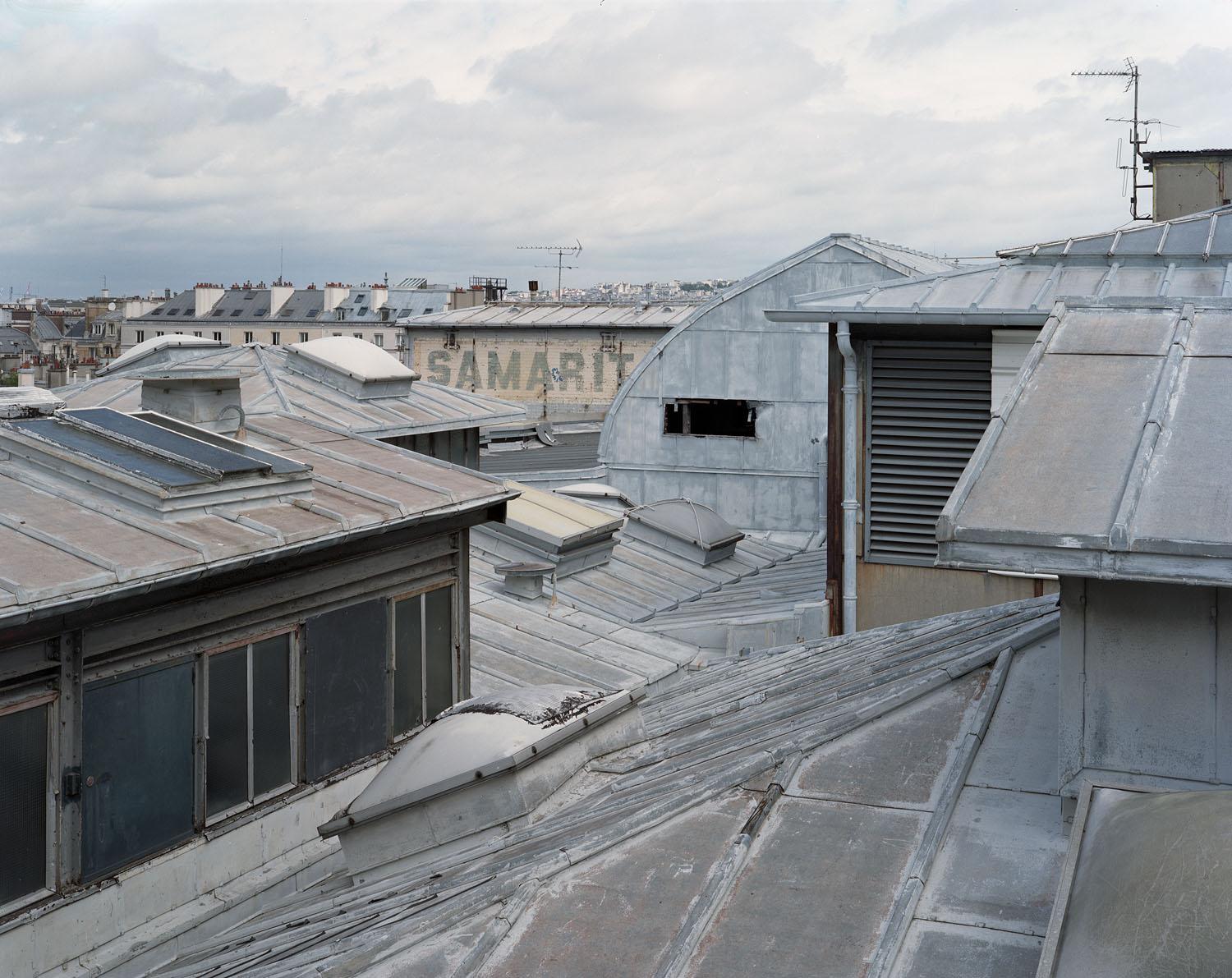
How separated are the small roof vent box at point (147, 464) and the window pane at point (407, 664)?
1.81 meters

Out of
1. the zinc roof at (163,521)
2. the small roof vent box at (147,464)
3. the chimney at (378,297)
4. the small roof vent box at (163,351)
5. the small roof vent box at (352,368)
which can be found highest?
the chimney at (378,297)

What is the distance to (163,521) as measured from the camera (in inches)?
412

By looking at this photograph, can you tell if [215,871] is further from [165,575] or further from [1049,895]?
[1049,895]

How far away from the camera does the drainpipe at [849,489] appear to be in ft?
56.2

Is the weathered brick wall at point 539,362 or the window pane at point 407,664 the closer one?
the window pane at point 407,664

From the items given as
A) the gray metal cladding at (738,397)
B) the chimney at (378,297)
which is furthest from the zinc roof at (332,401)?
the chimney at (378,297)

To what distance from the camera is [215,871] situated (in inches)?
426

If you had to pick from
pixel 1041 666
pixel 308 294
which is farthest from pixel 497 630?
pixel 308 294

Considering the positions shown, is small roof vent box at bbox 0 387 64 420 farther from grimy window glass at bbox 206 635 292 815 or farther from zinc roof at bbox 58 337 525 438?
zinc roof at bbox 58 337 525 438

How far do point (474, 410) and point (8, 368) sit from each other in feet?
322

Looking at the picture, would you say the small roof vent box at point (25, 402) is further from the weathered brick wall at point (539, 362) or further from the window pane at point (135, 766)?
the weathered brick wall at point (539, 362)

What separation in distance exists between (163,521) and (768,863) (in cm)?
584

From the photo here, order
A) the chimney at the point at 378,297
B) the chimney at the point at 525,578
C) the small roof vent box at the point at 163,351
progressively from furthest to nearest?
the chimney at the point at 378,297, the small roof vent box at the point at 163,351, the chimney at the point at 525,578

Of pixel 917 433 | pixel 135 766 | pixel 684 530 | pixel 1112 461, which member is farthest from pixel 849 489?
pixel 1112 461
